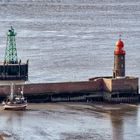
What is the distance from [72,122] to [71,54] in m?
23.4

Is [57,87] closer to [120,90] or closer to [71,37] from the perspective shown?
[120,90]

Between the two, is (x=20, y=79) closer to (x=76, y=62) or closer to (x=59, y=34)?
(x=76, y=62)

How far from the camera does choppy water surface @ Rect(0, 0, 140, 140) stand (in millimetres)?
52875

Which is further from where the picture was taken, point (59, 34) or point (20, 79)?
point (59, 34)

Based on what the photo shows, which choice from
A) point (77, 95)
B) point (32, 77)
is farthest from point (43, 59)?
point (77, 95)

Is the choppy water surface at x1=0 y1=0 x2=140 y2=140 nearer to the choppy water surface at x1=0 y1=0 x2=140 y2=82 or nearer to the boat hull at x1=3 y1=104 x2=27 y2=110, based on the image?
the choppy water surface at x1=0 y1=0 x2=140 y2=82

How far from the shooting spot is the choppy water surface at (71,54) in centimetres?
5288

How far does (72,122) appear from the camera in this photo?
178 ft

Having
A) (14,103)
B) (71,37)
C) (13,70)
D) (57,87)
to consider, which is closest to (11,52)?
(13,70)

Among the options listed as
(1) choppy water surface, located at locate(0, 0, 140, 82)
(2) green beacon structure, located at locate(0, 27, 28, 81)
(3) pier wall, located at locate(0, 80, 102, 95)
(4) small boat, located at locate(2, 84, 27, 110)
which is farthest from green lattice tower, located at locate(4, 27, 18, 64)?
(4) small boat, located at locate(2, 84, 27, 110)

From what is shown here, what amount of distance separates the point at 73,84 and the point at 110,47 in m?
22.6

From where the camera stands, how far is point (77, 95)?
195 feet

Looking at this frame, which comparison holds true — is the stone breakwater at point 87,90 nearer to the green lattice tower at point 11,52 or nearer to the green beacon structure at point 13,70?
the green beacon structure at point 13,70

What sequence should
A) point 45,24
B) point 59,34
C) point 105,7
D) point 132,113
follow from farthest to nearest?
point 105,7 → point 45,24 → point 59,34 → point 132,113
